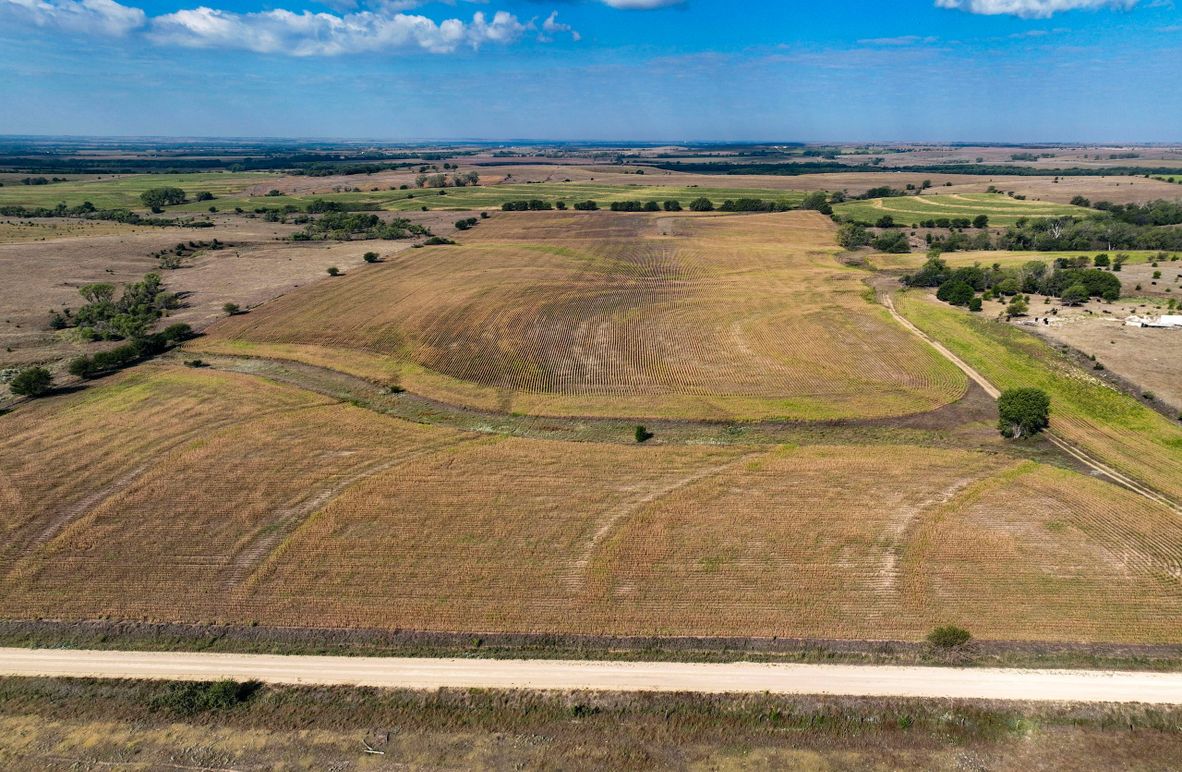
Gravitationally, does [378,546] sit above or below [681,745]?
above

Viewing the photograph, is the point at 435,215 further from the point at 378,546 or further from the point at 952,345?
the point at 378,546

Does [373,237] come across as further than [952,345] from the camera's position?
Yes

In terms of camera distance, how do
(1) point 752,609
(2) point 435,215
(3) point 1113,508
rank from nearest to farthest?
(1) point 752,609
(3) point 1113,508
(2) point 435,215

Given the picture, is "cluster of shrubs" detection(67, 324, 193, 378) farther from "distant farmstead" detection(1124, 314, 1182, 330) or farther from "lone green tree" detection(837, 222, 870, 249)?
"lone green tree" detection(837, 222, 870, 249)

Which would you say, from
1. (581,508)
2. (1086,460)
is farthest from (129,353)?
(1086,460)

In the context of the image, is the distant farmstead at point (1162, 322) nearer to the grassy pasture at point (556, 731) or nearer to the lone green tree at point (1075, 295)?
the lone green tree at point (1075, 295)

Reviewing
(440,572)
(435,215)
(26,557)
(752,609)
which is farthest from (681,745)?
(435,215)

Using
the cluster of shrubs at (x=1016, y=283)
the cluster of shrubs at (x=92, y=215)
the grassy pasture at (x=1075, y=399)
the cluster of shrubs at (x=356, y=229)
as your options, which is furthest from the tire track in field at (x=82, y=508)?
the cluster of shrubs at (x=92, y=215)

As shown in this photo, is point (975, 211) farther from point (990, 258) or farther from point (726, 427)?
point (726, 427)
